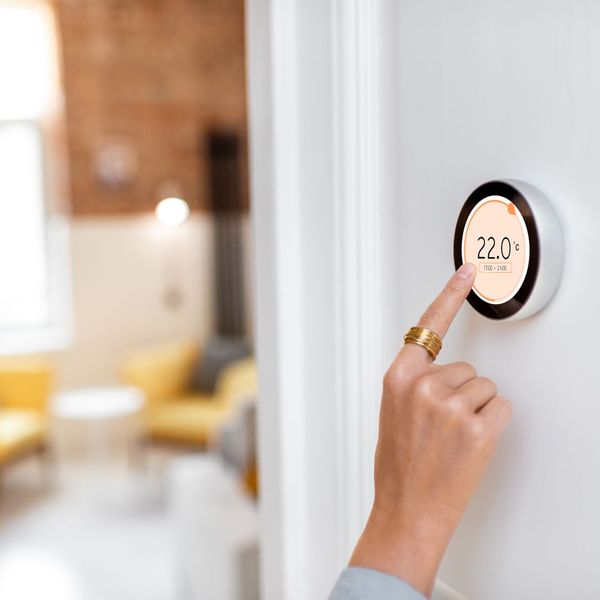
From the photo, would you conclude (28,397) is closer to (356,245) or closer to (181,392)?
(181,392)

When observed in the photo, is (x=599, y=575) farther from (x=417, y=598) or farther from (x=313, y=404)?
(x=313, y=404)

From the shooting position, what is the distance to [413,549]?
537 mm

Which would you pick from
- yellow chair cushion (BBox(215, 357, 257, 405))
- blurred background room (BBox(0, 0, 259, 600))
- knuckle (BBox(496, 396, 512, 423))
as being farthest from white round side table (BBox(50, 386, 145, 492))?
knuckle (BBox(496, 396, 512, 423))

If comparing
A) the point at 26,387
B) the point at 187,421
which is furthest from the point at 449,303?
the point at 26,387

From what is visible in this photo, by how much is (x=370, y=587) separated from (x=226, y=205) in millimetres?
6021

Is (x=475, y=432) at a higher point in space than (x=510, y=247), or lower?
lower

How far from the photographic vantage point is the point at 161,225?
6.33m

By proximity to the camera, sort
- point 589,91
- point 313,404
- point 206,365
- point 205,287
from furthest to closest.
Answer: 1. point 205,287
2. point 206,365
3. point 313,404
4. point 589,91

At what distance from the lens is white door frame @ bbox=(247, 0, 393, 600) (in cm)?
72

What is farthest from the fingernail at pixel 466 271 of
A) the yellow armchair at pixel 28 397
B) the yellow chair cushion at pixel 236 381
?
the yellow armchair at pixel 28 397

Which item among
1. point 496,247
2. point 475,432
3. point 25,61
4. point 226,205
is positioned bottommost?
point 226,205

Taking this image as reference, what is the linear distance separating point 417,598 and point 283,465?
13.5 inches

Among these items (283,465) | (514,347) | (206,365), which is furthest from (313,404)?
(206,365)

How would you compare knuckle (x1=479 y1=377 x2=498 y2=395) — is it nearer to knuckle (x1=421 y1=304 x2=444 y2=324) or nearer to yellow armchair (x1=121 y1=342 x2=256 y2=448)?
knuckle (x1=421 y1=304 x2=444 y2=324)
